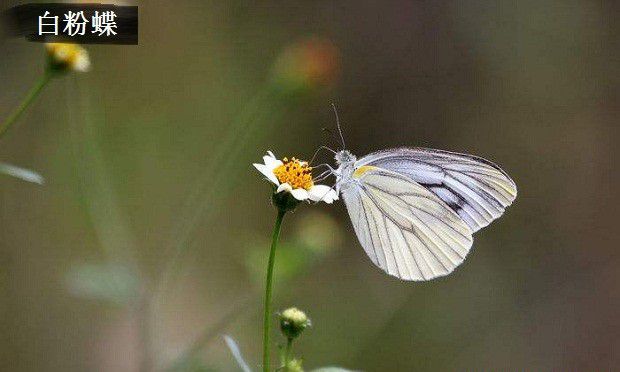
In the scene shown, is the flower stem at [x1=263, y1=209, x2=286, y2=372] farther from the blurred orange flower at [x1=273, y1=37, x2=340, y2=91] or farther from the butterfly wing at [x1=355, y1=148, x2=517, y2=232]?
the blurred orange flower at [x1=273, y1=37, x2=340, y2=91]

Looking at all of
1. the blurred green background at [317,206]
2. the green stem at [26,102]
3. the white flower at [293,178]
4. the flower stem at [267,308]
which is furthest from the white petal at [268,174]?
the green stem at [26,102]

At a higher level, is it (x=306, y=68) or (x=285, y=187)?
(x=306, y=68)

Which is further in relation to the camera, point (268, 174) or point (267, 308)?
point (268, 174)

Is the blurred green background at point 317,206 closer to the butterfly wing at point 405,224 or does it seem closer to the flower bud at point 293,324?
the butterfly wing at point 405,224

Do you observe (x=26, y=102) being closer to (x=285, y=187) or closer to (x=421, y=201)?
(x=285, y=187)

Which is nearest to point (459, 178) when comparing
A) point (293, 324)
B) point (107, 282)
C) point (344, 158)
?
point (344, 158)

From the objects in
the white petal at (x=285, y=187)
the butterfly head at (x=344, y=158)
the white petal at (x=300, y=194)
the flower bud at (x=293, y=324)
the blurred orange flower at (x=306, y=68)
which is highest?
the blurred orange flower at (x=306, y=68)

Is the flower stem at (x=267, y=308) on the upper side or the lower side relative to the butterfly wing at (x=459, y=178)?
lower

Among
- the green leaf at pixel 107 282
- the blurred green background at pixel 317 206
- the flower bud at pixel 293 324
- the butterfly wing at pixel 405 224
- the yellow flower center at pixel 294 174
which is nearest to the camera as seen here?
the flower bud at pixel 293 324

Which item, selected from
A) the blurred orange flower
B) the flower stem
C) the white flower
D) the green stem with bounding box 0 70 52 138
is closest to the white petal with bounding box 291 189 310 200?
the white flower
